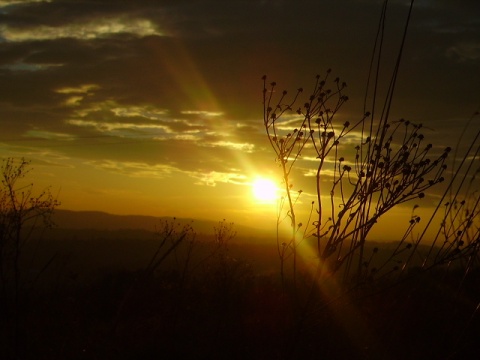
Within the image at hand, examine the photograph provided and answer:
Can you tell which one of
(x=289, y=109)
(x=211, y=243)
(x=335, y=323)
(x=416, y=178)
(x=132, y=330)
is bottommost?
(x=132, y=330)

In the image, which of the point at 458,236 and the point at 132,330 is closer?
the point at 458,236

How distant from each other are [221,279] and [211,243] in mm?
1175

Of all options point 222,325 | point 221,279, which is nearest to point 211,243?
point 221,279

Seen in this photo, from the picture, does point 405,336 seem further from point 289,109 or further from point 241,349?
point 289,109

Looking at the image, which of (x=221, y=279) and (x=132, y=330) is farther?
(x=221, y=279)

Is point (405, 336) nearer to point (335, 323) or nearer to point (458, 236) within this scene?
point (335, 323)

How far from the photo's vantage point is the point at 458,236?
4051mm

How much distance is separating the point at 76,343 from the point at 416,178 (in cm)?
553

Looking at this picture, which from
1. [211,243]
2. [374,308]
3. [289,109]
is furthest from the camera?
[211,243]

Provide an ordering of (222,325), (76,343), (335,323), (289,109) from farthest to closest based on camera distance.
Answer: (222,325), (335,323), (76,343), (289,109)

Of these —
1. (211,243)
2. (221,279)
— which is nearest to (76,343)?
(221,279)

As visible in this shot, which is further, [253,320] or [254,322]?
[253,320]

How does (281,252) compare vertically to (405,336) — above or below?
above

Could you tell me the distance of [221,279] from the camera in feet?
38.2
